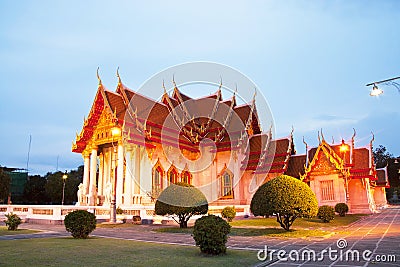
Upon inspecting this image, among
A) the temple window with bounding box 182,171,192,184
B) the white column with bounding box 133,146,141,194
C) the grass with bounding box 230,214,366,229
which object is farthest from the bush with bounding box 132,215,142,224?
the temple window with bounding box 182,171,192,184

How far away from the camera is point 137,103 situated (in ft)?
82.4

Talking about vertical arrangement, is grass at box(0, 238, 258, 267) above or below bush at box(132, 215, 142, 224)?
above

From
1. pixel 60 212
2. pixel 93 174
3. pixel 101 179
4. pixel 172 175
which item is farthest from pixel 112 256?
pixel 101 179

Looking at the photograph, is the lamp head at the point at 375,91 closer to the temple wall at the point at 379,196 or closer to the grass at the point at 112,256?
the grass at the point at 112,256

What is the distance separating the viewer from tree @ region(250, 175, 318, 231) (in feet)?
38.7

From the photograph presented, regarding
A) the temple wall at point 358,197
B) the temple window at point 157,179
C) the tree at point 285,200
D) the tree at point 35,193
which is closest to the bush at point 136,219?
the temple window at point 157,179

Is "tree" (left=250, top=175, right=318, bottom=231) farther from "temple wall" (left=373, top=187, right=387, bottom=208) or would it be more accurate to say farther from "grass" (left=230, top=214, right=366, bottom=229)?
"temple wall" (left=373, top=187, right=387, bottom=208)

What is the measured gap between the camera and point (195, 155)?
1123 inches

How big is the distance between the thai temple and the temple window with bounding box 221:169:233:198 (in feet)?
0.28

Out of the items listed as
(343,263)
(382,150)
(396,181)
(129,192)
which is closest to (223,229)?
(343,263)

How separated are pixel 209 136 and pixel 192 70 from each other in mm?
14470

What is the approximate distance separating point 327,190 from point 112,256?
2255 centimetres

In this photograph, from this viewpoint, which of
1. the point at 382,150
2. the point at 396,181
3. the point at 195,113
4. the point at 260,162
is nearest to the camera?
the point at 260,162

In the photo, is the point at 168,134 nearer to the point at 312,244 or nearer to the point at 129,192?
the point at 129,192
